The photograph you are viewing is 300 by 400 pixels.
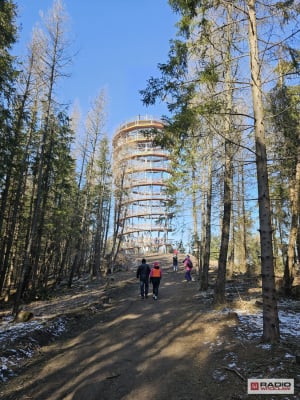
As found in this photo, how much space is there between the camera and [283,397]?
14.8 ft

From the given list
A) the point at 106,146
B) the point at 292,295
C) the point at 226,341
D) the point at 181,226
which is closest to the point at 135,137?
the point at 106,146

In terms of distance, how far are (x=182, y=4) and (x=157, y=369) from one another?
343 inches

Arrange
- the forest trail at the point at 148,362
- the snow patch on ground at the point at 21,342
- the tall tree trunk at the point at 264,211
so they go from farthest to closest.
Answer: the snow patch on ground at the point at 21,342 → the tall tree trunk at the point at 264,211 → the forest trail at the point at 148,362

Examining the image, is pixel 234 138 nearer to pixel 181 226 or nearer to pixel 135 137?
pixel 181 226

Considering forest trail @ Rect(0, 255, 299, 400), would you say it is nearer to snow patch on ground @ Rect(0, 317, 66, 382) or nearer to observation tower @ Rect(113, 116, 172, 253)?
snow patch on ground @ Rect(0, 317, 66, 382)

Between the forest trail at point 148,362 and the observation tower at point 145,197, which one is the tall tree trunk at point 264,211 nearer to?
the forest trail at point 148,362

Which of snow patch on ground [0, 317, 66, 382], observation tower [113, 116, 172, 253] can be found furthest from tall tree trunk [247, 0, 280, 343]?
observation tower [113, 116, 172, 253]

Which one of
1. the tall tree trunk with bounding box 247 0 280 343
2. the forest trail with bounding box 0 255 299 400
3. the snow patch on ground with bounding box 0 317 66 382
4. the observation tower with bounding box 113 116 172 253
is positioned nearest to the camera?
the forest trail with bounding box 0 255 299 400

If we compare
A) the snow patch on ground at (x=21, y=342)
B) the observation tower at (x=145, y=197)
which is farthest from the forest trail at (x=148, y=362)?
the observation tower at (x=145, y=197)

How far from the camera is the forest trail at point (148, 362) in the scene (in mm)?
5398

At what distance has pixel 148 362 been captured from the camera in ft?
22.1

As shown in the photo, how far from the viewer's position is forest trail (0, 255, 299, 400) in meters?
5.40

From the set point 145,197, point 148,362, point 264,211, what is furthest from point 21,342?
point 145,197

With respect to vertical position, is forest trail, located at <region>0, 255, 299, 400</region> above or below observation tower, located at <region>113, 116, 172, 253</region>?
below
